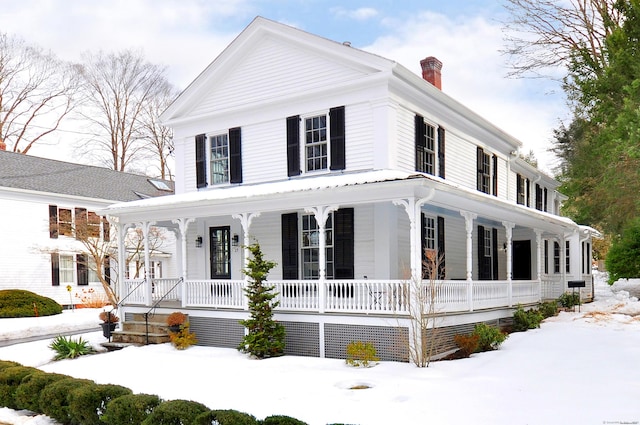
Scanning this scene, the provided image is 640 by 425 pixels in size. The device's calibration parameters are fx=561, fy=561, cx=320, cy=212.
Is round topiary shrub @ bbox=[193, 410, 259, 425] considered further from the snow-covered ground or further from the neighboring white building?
the neighboring white building

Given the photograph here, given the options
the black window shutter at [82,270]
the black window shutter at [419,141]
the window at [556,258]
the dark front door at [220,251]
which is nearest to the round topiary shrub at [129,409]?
the dark front door at [220,251]

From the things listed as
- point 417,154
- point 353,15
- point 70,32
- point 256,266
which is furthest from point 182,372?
point 70,32

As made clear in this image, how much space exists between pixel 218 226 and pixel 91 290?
13394 millimetres

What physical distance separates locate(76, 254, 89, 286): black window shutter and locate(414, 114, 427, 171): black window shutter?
1889 cm

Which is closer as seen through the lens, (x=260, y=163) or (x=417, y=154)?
(x=417, y=154)

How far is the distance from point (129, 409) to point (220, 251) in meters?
9.53

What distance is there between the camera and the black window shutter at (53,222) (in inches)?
1037

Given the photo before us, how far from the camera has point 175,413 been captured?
7203 mm

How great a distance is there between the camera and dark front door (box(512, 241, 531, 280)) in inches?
861

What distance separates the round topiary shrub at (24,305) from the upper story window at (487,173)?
58.6ft

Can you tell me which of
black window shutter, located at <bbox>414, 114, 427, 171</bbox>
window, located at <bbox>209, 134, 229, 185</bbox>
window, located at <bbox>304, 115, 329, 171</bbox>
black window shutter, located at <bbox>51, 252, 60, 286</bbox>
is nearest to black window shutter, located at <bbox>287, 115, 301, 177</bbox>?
window, located at <bbox>304, 115, 329, 171</bbox>

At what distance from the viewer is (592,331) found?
14.2 meters

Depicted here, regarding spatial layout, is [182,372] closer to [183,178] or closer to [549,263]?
[183,178]

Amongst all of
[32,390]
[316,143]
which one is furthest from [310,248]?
[32,390]
